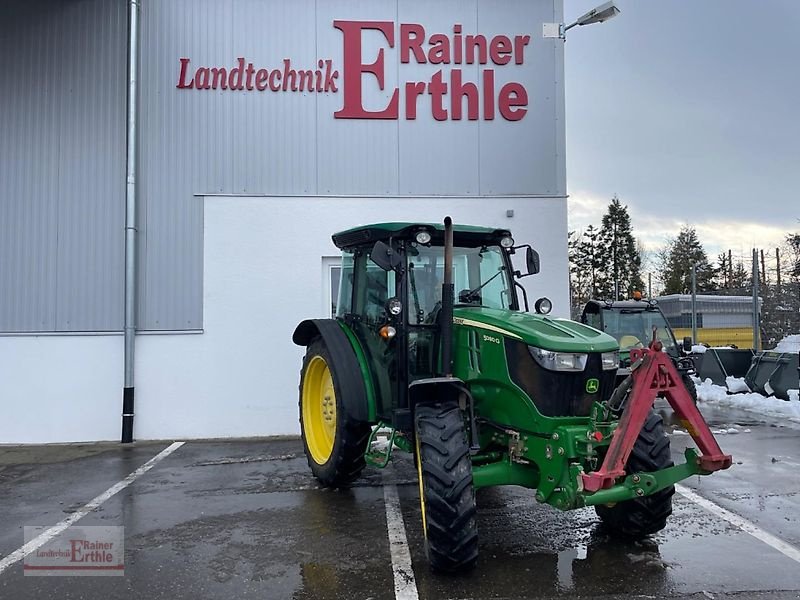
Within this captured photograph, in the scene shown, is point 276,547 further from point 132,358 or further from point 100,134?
point 100,134

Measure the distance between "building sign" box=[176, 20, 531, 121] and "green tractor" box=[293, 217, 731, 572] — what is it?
4557 millimetres

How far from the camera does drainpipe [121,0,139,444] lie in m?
9.33

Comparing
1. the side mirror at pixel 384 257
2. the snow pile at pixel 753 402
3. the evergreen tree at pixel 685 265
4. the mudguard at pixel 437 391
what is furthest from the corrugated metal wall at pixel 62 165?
the evergreen tree at pixel 685 265

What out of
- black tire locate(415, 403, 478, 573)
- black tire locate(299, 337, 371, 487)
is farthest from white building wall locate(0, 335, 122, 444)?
black tire locate(415, 403, 478, 573)

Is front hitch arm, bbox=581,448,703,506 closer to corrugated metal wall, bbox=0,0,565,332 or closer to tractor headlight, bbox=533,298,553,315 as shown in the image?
tractor headlight, bbox=533,298,553,315

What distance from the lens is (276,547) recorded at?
4.89m

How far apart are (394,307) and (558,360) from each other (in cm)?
133

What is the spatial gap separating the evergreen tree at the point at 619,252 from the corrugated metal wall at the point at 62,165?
43258 mm

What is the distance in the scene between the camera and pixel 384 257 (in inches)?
195

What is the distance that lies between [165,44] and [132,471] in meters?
6.11

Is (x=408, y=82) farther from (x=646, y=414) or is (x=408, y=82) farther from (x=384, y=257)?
(x=646, y=414)

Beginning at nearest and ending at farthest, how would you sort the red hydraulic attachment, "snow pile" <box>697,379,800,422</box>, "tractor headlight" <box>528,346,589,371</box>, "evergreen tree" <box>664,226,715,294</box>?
the red hydraulic attachment → "tractor headlight" <box>528,346,589,371</box> → "snow pile" <box>697,379,800,422</box> → "evergreen tree" <box>664,226,715,294</box>

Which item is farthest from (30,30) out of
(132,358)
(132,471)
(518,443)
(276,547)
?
(518,443)

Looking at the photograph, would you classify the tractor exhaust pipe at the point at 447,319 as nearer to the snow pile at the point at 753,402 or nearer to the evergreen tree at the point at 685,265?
the snow pile at the point at 753,402
